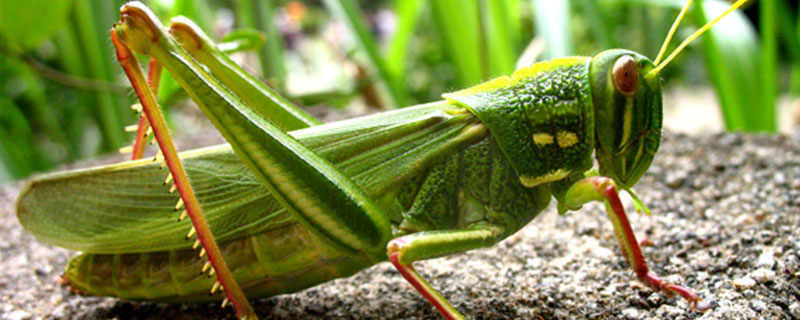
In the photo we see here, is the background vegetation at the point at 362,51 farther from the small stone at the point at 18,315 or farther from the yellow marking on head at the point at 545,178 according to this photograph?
the small stone at the point at 18,315

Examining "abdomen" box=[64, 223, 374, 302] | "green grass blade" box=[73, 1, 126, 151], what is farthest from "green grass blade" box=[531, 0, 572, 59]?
"green grass blade" box=[73, 1, 126, 151]

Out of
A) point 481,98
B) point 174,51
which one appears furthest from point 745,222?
point 174,51

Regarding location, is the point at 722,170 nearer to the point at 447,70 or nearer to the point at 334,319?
the point at 334,319

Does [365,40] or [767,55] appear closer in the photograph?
[767,55]

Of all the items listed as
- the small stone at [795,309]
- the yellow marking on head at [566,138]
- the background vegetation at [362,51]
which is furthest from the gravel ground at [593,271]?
the background vegetation at [362,51]

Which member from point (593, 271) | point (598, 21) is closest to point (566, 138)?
point (593, 271)

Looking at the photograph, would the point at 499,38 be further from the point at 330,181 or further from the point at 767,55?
the point at 330,181
